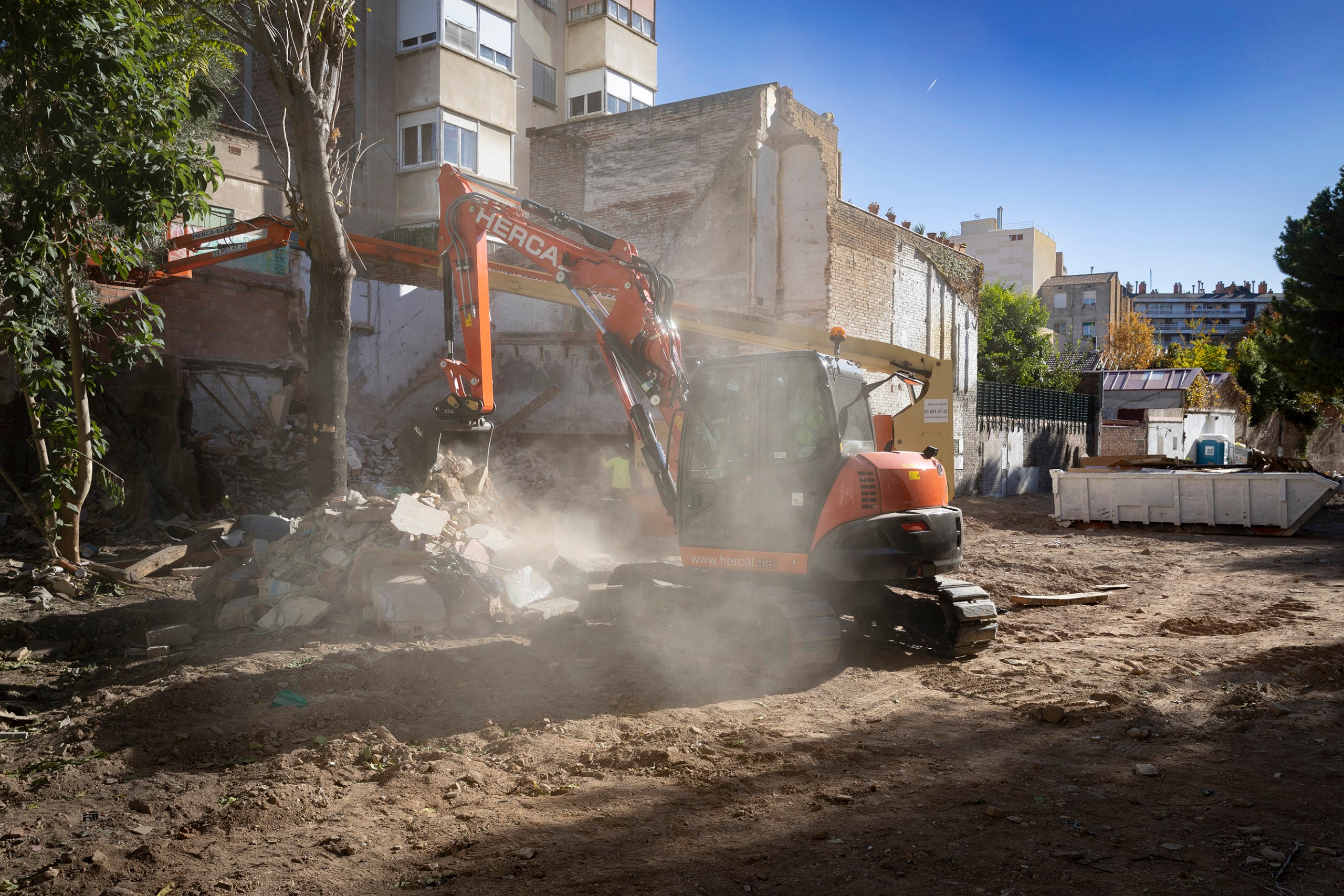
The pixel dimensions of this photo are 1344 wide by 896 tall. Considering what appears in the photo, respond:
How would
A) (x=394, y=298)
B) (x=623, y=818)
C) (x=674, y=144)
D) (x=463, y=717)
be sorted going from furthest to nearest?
(x=674, y=144) < (x=394, y=298) < (x=463, y=717) < (x=623, y=818)

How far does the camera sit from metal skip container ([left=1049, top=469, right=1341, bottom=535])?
15391 millimetres

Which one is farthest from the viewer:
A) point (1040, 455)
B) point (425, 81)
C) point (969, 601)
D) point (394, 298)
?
point (1040, 455)

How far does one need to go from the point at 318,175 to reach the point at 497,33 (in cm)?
1535

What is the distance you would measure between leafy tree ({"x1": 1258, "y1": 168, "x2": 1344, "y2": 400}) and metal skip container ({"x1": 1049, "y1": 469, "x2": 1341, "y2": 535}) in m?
7.68

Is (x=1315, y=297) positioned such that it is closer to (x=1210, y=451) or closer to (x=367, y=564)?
(x=1210, y=451)

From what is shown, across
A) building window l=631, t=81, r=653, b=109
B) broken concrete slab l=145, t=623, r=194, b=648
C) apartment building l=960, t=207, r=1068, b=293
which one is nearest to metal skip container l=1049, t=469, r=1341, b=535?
broken concrete slab l=145, t=623, r=194, b=648

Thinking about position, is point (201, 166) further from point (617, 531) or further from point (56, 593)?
point (617, 531)

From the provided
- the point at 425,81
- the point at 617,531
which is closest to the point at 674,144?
the point at 425,81

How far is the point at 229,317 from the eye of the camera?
571 inches

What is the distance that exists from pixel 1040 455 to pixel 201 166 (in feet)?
78.2

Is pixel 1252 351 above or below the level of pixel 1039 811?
above

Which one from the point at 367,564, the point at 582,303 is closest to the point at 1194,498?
the point at 582,303

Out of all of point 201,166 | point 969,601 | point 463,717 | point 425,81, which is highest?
point 425,81

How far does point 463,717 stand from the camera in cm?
570
